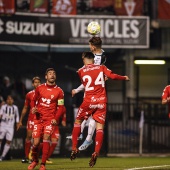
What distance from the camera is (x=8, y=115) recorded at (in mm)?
26047

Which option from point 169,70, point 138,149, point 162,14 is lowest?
point 138,149

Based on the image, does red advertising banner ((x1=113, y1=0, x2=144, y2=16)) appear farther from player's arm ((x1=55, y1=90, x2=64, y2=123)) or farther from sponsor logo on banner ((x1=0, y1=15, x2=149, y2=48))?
player's arm ((x1=55, y1=90, x2=64, y2=123))

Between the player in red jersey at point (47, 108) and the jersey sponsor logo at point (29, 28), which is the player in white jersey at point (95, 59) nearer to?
the player in red jersey at point (47, 108)

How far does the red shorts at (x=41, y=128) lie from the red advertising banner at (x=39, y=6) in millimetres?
15407

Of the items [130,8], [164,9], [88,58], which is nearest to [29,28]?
[130,8]

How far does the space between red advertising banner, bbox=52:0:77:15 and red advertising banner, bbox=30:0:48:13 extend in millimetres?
368

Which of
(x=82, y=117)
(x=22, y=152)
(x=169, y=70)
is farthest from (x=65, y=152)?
(x=169, y=70)

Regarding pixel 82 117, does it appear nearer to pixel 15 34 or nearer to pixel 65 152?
pixel 65 152

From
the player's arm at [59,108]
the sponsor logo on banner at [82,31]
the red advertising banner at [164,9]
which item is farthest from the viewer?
the red advertising banner at [164,9]

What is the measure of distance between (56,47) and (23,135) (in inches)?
389

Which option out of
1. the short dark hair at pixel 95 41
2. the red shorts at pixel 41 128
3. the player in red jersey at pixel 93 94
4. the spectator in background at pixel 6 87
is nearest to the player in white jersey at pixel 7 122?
the spectator in background at pixel 6 87

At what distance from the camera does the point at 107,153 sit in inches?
1127

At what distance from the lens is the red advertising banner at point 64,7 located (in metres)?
33.4

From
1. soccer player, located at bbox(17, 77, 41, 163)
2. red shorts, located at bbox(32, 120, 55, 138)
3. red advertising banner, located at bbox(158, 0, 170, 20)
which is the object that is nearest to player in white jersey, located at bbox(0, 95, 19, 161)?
soccer player, located at bbox(17, 77, 41, 163)
